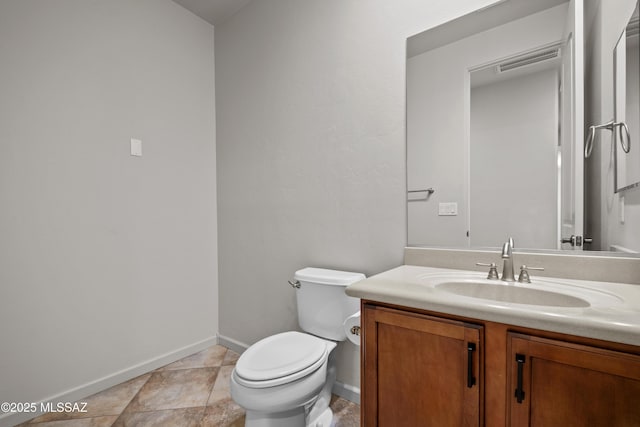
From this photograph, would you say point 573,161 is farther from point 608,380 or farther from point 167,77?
point 167,77

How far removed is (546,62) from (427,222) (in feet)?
2.56

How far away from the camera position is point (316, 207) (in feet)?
6.01

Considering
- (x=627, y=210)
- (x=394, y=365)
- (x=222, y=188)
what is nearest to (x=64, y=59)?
(x=222, y=188)

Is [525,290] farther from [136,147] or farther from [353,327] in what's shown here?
[136,147]

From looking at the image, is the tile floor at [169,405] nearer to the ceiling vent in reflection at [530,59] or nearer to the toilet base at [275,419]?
the toilet base at [275,419]

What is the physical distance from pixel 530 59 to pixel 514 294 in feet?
3.06

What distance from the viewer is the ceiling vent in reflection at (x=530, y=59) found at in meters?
1.15

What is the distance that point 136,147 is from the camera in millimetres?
1962

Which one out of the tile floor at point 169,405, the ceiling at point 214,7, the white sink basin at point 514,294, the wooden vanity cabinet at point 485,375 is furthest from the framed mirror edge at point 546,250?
the ceiling at point 214,7

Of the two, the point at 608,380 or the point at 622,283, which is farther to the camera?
the point at 622,283

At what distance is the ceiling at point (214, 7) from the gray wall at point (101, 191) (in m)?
0.08

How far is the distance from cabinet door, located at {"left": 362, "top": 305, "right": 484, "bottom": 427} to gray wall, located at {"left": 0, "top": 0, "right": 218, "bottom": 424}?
1676 mm

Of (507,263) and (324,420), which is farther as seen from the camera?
(324,420)

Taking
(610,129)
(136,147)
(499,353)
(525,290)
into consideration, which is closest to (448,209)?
(525,290)
